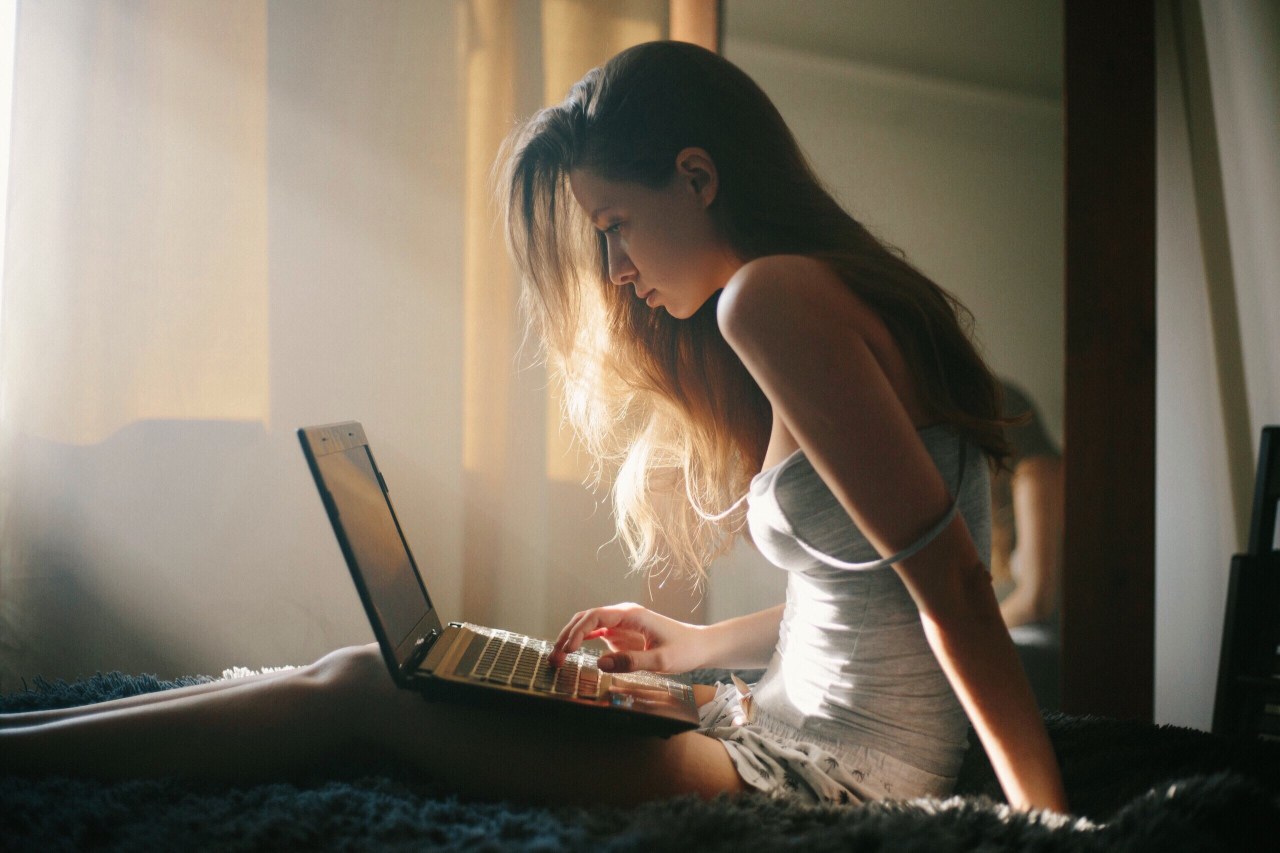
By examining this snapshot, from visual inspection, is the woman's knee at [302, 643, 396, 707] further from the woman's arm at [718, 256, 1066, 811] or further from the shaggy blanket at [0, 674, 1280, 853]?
the woman's arm at [718, 256, 1066, 811]

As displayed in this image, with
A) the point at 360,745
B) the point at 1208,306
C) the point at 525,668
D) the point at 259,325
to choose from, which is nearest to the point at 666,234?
the point at 525,668

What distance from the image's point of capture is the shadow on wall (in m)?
1.61

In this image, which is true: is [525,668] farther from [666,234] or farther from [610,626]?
[666,234]

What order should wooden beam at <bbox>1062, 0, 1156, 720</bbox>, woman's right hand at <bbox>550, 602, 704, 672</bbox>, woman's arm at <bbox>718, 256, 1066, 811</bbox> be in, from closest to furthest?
1. woman's arm at <bbox>718, 256, 1066, 811</bbox>
2. woman's right hand at <bbox>550, 602, 704, 672</bbox>
3. wooden beam at <bbox>1062, 0, 1156, 720</bbox>

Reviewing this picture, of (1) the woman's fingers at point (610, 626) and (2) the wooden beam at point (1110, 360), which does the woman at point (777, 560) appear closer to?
(1) the woman's fingers at point (610, 626)

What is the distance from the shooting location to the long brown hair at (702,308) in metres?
0.88

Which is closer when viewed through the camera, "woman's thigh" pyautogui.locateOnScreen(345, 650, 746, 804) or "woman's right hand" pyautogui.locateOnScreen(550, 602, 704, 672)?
"woman's thigh" pyautogui.locateOnScreen(345, 650, 746, 804)

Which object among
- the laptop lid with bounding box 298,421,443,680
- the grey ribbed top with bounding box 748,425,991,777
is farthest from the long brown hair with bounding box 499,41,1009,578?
the laptop lid with bounding box 298,421,443,680

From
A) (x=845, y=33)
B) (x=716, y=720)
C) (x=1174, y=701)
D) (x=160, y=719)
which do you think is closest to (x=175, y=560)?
(x=160, y=719)

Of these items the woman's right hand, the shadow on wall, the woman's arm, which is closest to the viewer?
the woman's arm

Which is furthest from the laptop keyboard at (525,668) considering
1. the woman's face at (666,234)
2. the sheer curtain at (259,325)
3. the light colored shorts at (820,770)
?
the sheer curtain at (259,325)

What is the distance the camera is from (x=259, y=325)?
168 cm

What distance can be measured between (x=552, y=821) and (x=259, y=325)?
4.31 ft

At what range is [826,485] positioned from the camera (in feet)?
2.68
